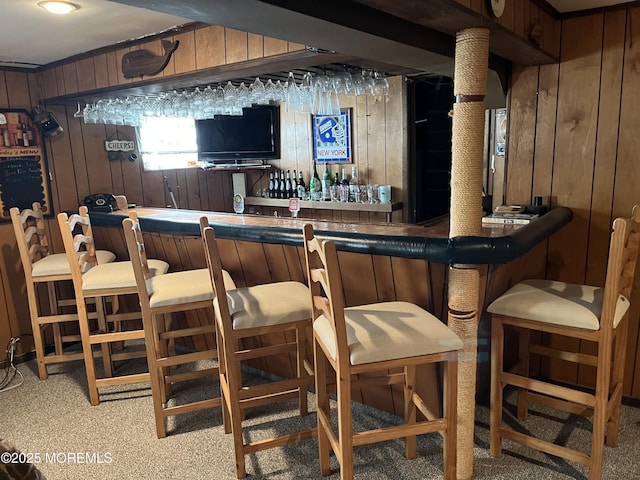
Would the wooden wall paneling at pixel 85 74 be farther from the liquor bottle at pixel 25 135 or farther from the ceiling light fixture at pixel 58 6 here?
the ceiling light fixture at pixel 58 6

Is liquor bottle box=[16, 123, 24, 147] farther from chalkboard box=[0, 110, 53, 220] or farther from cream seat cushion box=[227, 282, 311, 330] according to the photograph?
cream seat cushion box=[227, 282, 311, 330]

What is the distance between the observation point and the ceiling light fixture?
84.3 inches

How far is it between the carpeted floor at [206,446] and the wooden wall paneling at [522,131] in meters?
1.21

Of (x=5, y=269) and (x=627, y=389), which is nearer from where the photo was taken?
(x=627, y=389)

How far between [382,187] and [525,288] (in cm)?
224

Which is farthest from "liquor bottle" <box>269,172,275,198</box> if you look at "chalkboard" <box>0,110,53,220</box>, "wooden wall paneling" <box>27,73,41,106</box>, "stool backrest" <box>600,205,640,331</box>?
"stool backrest" <box>600,205,640,331</box>

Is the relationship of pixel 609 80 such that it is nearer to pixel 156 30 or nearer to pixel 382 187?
pixel 382 187

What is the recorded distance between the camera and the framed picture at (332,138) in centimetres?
458

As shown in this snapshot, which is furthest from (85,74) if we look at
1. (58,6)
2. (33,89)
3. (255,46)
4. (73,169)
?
(255,46)

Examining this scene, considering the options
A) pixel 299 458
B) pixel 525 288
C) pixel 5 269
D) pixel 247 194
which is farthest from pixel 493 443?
pixel 247 194

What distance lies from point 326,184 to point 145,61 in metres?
2.24

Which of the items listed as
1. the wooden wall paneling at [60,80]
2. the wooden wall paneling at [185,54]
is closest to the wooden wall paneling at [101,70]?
the wooden wall paneling at [60,80]

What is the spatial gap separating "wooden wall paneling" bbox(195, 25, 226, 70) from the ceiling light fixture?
0.59 meters

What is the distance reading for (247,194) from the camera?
211 inches
